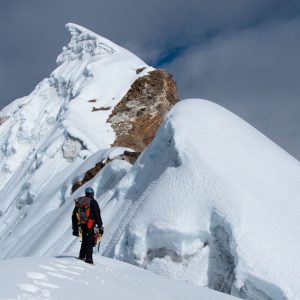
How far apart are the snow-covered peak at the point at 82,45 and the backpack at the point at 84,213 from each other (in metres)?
41.7

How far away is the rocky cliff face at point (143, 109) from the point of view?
4075 cm

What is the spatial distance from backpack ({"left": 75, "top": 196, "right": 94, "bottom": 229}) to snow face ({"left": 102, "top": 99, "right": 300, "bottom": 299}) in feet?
12.6

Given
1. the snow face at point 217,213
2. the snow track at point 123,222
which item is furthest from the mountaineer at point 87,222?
the snow track at point 123,222

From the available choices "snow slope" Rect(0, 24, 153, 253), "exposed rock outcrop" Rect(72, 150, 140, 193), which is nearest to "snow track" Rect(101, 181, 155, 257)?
"exposed rock outcrop" Rect(72, 150, 140, 193)

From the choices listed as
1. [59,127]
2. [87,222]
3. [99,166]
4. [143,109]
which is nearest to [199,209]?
[87,222]

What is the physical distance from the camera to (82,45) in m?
53.8

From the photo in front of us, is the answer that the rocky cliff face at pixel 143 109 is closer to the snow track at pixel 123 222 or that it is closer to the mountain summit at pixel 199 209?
the mountain summit at pixel 199 209

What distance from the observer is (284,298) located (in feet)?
38.7

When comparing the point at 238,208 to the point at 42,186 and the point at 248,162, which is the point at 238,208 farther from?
the point at 42,186

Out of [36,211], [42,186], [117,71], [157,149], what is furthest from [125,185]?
[117,71]

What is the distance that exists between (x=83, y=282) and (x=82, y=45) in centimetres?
4680

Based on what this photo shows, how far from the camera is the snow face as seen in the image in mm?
12828

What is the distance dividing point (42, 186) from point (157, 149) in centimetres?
1840

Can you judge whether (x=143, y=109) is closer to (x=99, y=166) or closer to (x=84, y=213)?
(x=99, y=166)
